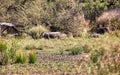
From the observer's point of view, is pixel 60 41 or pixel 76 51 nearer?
pixel 76 51

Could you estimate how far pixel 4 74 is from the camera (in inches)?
394

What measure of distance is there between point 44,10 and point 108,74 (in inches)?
735

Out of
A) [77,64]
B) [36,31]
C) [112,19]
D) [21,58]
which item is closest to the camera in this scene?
[77,64]

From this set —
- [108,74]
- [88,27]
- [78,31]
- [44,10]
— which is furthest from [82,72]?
[88,27]

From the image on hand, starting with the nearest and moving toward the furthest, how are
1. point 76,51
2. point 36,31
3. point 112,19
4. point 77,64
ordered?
point 77,64 < point 76,51 < point 36,31 < point 112,19

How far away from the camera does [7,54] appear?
38.7 feet

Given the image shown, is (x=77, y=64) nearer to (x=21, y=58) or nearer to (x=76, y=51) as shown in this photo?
(x=21, y=58)

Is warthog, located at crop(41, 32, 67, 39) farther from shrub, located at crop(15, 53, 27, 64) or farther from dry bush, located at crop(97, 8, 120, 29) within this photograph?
shrub, located at crop(15, 53, 27, 64)

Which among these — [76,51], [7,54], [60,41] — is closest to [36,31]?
[60,41]

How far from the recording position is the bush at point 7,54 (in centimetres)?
1173

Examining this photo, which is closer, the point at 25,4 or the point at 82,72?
the point at 82,72

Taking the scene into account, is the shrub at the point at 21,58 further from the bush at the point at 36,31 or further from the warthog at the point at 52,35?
the bush at the point at 36,31

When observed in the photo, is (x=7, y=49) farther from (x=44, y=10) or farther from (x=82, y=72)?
(x=44, y=10)

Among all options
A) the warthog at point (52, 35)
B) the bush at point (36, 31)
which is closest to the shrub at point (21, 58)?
the warthog at point (52, 35)
